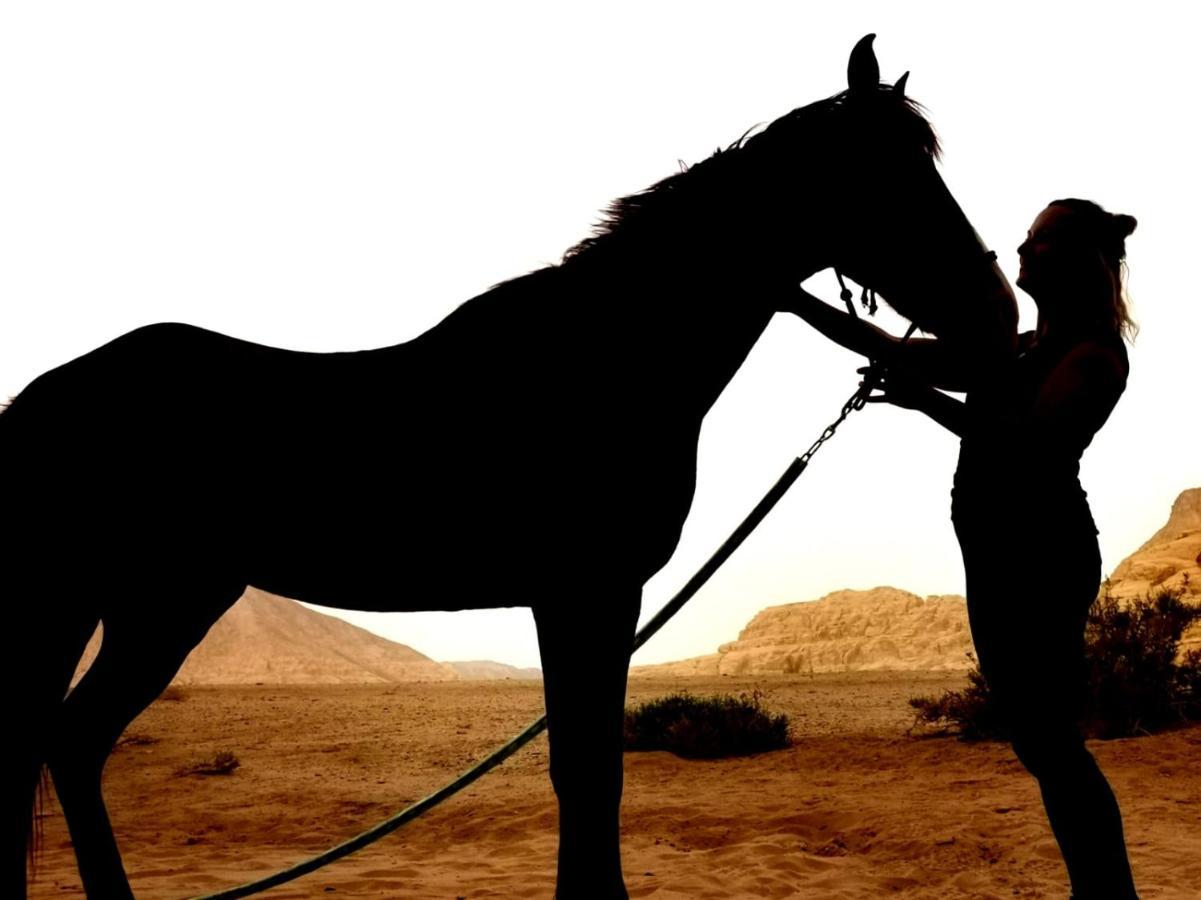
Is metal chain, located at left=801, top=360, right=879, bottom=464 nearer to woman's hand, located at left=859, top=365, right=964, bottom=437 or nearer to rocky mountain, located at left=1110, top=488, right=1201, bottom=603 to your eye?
woman's hand, located at left=859, top=365, right=964, bottom=437

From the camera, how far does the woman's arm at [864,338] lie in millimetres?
3158

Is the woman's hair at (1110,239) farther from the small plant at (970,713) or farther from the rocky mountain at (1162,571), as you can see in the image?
the rocky mountain at (1162,571)

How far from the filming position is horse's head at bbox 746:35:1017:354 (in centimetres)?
308

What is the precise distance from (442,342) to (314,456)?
0.55 m

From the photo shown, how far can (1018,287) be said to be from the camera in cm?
339

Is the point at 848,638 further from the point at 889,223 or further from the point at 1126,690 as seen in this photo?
the point at 889,223

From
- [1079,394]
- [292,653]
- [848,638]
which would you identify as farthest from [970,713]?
[292,653]

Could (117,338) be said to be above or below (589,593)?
above

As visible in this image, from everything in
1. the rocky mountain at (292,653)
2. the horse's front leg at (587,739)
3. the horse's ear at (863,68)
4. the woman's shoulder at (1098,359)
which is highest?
the horse's ear at (863,68)

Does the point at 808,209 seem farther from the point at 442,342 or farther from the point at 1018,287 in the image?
the point at 442,342

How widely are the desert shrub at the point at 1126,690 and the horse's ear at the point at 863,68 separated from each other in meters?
7.94

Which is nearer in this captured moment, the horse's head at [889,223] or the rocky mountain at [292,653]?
the horse's head at [889,223]

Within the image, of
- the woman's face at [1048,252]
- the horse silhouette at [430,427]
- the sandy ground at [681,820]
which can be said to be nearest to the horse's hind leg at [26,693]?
the horse silhouette at [430,427]

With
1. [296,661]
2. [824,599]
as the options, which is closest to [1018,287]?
[824,599]
